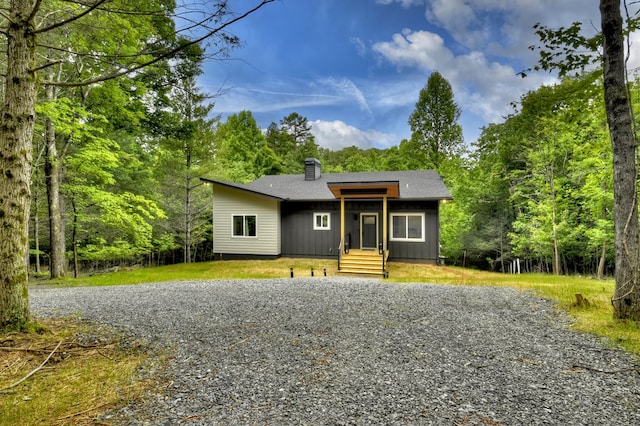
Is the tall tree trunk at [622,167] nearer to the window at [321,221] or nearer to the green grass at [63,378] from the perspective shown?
the green grass at [63,378]

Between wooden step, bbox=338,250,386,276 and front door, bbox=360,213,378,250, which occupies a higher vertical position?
front door, bbox=360,213,378,250

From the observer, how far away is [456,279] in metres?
10.0

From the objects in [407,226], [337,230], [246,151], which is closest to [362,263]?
[337,230]

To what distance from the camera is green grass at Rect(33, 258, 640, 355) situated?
435 cm

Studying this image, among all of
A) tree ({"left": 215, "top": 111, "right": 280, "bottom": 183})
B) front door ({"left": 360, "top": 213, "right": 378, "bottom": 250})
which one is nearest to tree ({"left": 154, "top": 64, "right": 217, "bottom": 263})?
tree ({"left": 215, "top": 111, "right": 280, "bottom": 183})

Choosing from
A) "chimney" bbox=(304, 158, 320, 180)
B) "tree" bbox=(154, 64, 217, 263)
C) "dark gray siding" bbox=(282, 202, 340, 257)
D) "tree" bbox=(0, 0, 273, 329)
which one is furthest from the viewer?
"chimney" bbox=(304, 158, 320, 180)

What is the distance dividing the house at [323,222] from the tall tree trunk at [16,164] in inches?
392

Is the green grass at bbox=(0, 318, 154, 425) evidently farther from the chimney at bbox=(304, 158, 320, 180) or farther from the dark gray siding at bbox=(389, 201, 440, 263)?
the chimney at bbox=(304, 158, 320, 180)

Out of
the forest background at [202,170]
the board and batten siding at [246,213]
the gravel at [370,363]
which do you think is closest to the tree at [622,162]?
the forest background at [202,170]

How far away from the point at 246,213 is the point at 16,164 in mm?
11600

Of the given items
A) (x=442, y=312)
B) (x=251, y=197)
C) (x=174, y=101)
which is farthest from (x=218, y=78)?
(x=174, y=101)

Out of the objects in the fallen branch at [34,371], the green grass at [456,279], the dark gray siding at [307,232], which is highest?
the dark gray siding at [307,232]

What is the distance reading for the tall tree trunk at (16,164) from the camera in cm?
338

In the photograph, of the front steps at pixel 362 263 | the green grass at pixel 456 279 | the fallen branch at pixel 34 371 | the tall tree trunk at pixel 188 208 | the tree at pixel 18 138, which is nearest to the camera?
the fallen branch at pixel 34 371
